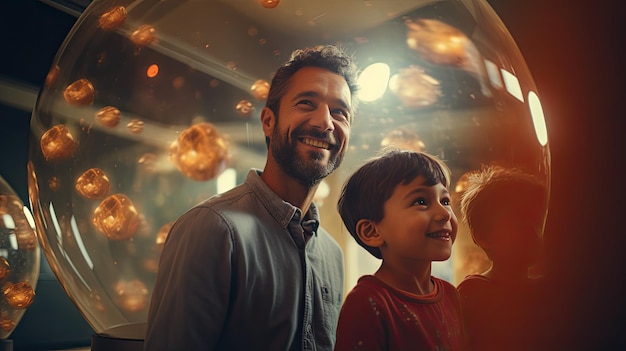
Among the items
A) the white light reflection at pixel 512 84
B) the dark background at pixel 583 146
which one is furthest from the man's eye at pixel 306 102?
the dark background at pixel 583 146

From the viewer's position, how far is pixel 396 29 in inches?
21.5

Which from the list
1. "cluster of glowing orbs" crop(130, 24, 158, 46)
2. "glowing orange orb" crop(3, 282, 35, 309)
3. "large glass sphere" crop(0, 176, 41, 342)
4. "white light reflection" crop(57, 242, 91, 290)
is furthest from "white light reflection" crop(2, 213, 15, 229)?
"cluster of glowing orbs" crop(130, 24, 158, 46)

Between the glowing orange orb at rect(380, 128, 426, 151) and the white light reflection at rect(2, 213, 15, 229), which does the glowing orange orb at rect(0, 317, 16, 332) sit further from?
the glowing orange orb at rect(380, 128, 426, 151)

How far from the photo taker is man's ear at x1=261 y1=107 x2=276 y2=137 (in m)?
0.53

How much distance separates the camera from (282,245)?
515mm

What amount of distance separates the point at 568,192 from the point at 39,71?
1.07 meters

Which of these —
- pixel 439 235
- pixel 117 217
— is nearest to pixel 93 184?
pixel 117 217

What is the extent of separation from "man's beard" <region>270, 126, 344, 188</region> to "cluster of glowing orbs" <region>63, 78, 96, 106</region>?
0.93 feet

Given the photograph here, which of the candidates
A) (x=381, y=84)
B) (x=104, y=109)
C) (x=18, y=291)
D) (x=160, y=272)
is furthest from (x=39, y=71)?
(x=381, y=84)

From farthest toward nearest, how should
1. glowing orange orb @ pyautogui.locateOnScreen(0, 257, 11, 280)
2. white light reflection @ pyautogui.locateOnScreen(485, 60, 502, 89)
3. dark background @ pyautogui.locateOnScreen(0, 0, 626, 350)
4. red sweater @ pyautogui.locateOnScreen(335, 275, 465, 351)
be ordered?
1. glowing orange orb @ pyautogui.locateOnScreen(0, 257, 11, 280)
2. dark background @ pyautogui.locateOnScreen(0, 0, 626, 350)
3. white light reflection @ pyautogui.locateOnScreen(485, 60, 502, 89)
4. red sweater @ pyautogui.locateOnScreen(335, 275, 465, 351)

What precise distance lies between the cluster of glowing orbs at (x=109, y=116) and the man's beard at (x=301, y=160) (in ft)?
0.71

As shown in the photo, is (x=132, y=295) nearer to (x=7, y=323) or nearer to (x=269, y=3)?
(x=269, y=3)

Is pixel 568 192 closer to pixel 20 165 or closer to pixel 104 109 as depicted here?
pixel 104 109

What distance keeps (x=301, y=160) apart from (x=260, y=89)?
74 mm
